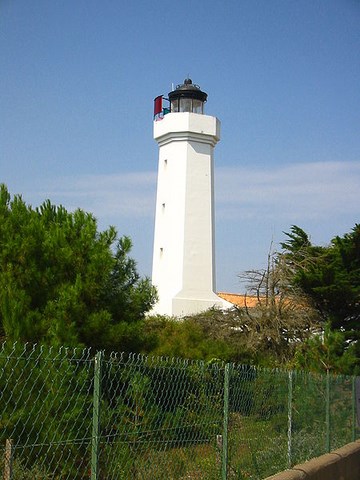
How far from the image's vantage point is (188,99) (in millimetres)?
30891

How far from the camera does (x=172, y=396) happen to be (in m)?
5.86

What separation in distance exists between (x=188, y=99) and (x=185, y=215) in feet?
16.6

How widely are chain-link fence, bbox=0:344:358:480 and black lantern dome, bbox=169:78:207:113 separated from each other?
23.0m

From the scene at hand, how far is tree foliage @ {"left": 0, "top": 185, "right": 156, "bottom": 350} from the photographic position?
1155 cm

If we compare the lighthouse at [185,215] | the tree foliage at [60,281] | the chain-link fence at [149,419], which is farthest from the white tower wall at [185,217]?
the chain-link fence at [149,419]

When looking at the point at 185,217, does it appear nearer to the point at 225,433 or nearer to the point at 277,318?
the point at 277,318

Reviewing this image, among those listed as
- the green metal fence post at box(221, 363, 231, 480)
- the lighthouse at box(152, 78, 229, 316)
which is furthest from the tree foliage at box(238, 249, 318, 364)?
the green metal fence post at box(221, 363, 231, 480)

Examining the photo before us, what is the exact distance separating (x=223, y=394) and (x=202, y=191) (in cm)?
2320

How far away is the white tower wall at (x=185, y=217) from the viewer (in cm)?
2853

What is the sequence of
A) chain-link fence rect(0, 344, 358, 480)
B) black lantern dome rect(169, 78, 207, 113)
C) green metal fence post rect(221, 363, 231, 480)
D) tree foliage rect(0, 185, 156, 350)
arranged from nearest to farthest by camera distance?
chain-link fence rect(0, 344, 358, 480), green metal fence post rect(221, 363, 231, 480), tree foliage rect(0, 185, 156, 350), black lantern dome rect(169, 78, 207, 113)

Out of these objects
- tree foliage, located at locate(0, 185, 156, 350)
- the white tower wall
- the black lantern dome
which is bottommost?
tree foliage, located at locate(0, 185, 156, 350)

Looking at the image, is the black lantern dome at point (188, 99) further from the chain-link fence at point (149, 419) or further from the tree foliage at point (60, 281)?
the chain-link fence at point (149, 419)

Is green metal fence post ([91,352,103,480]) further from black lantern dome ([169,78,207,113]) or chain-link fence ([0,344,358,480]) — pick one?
black lantern dome ([169,78,207,113])

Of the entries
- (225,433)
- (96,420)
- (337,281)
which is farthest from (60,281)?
(337,281)
